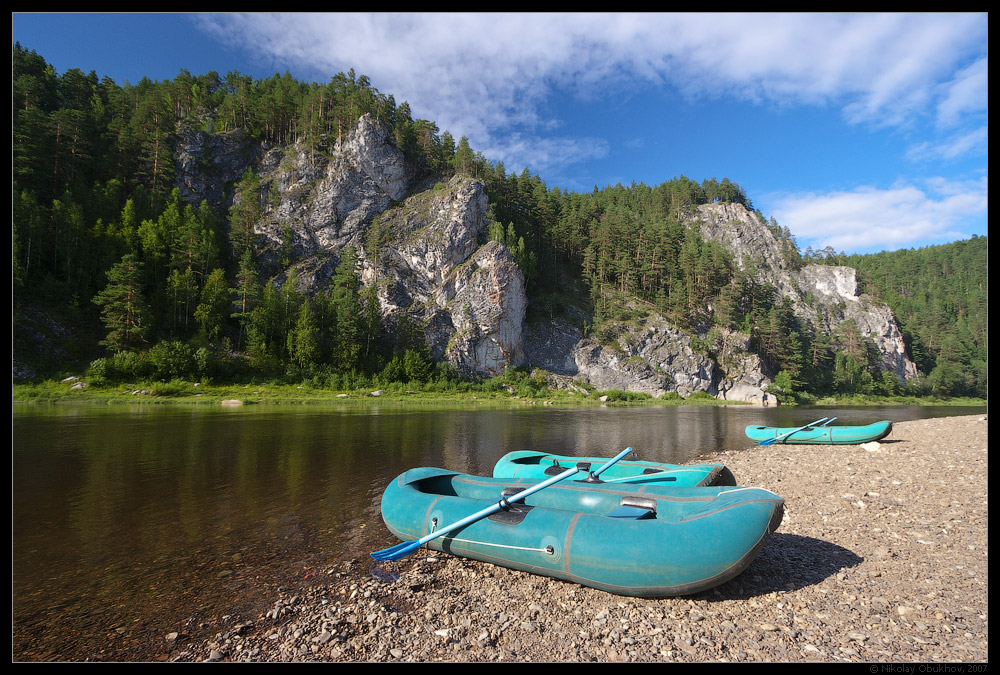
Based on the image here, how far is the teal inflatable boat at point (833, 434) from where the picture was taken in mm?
17672

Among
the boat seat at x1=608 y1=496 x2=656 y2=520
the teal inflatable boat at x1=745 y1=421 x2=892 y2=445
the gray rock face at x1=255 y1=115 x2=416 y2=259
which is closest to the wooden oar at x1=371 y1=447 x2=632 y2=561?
the boat seat at x1=608 y1=496 x2=656 y2=520

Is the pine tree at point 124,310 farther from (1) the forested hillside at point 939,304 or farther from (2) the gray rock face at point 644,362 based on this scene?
(1) the forested hillside at point 939,304

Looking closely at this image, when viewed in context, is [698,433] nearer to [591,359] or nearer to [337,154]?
[591,359]

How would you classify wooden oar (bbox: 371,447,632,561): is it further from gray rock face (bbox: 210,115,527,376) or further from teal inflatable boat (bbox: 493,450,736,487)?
gray rock face (bbox: 210,115,527,376)

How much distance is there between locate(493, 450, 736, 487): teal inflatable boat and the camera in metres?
8.66

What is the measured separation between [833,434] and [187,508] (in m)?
23.6

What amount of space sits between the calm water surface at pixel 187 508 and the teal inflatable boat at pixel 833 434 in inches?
94.4

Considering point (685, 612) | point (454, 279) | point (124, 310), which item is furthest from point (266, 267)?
point (685, 612)

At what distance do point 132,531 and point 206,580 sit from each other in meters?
3.46

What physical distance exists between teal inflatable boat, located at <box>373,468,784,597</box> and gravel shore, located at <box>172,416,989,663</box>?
31 centimetres

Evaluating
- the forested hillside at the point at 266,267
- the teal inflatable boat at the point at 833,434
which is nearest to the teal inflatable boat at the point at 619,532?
the teal inflatable boat at the point at 833,434

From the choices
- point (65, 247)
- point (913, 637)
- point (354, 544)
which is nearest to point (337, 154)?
point (65, 247)

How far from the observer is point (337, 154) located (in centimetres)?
7181

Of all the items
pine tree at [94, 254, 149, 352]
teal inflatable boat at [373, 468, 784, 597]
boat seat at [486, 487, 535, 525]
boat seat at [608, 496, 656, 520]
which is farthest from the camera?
pine tree at [94, 254, 149, 352]
